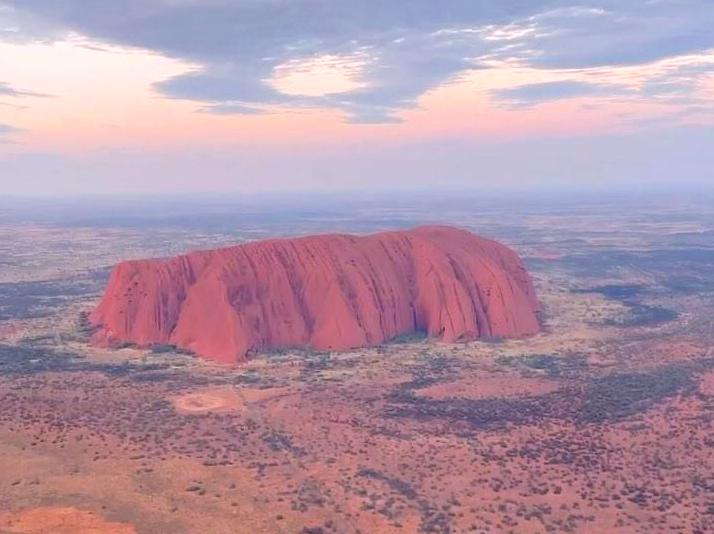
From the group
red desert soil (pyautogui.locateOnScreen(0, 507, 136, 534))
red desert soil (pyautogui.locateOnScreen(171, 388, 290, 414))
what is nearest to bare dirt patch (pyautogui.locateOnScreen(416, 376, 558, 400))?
red desert soil (pyautogui.locateOnScreen(171, 388, 290, 414))

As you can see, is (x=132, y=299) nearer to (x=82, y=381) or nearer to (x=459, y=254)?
(x=82, y=381)

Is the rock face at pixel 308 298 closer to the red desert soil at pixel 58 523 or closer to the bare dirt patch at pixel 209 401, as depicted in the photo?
the bare dirt patch at pixel 209 401

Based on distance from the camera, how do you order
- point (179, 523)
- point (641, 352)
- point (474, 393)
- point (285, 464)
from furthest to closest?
point (641, 352) < point (474, 393) < point (285, 464) < point (179, 523)

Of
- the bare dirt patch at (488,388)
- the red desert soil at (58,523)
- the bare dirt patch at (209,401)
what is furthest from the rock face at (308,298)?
the red desert soil at (58,523)

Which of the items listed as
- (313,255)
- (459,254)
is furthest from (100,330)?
(459,254)

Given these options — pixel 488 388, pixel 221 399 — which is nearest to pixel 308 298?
pixel 221 399
